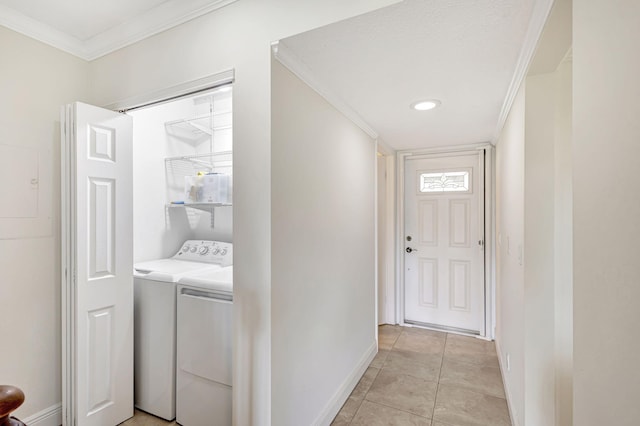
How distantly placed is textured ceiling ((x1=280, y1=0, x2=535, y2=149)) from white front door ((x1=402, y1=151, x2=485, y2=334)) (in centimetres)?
127

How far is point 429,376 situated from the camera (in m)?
2.54

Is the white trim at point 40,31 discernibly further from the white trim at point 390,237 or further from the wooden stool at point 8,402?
the white trim at point 390,237

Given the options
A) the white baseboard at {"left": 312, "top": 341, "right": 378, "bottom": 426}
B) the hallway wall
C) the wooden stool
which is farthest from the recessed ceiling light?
the wooden stool

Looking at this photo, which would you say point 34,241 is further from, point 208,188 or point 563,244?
point 563,244

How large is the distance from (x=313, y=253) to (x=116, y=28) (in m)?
1.86

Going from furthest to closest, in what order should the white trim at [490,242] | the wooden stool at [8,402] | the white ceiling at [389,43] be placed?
the white trim at [490,242], the white ceiling at [389,43], the wooden stool at [8,402]

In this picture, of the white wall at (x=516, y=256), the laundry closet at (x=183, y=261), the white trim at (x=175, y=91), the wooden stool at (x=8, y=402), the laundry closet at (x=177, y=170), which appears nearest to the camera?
the wooden stool at (x=8, y=402)

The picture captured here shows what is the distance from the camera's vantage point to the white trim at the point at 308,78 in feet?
4.62

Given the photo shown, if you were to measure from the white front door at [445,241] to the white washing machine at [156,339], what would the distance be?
2.61m

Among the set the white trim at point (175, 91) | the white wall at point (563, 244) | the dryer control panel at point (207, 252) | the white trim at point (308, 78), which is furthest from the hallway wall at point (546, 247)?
the dryer control panel at point (207, 252)

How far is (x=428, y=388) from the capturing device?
7.77 feet

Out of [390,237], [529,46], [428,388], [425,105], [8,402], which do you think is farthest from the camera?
[390,237]

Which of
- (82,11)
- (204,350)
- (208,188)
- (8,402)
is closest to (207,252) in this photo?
(208,188)

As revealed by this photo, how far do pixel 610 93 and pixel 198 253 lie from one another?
8.83 feet
